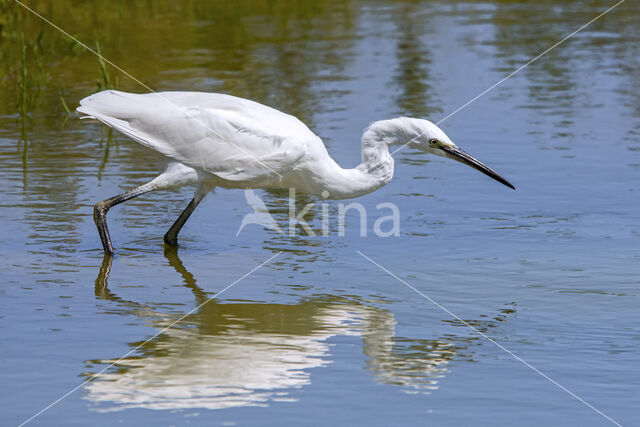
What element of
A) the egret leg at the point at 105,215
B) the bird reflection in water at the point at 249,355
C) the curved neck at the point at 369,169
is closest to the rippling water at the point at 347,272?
the bird reflection in water at the point at 249,355

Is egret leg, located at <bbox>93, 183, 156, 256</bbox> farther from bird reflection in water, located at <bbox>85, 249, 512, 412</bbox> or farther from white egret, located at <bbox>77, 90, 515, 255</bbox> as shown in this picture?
bird reflection in water, located at <bbox>85, 249, 512, 412</bbox>

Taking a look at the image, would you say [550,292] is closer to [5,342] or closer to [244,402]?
[244,402]

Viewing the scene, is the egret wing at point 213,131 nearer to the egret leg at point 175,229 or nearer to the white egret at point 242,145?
the white egret at point 242,145

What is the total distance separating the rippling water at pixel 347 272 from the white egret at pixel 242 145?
0.44 meters

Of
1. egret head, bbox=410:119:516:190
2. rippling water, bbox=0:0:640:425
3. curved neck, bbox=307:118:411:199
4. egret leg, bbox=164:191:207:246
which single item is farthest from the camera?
egret leg, bbox=164:191:207:246

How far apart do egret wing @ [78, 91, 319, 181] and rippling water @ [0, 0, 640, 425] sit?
60cm

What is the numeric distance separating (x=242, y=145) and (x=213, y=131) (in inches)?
9.0

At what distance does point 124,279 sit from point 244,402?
6.93ft

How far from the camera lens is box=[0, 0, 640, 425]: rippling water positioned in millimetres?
4555

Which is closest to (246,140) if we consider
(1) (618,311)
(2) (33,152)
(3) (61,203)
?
(3) (61,203)

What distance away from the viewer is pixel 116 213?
7.83 m

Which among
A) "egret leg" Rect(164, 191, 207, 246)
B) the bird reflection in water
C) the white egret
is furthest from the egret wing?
the bird reflection in water

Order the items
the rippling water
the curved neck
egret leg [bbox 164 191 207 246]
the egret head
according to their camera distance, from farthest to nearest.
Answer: egret leg [bbox 164 191 207 246] < the curved neck < the egret head < the rippling water

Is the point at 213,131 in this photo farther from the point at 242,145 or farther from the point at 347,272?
the point at 347,272
